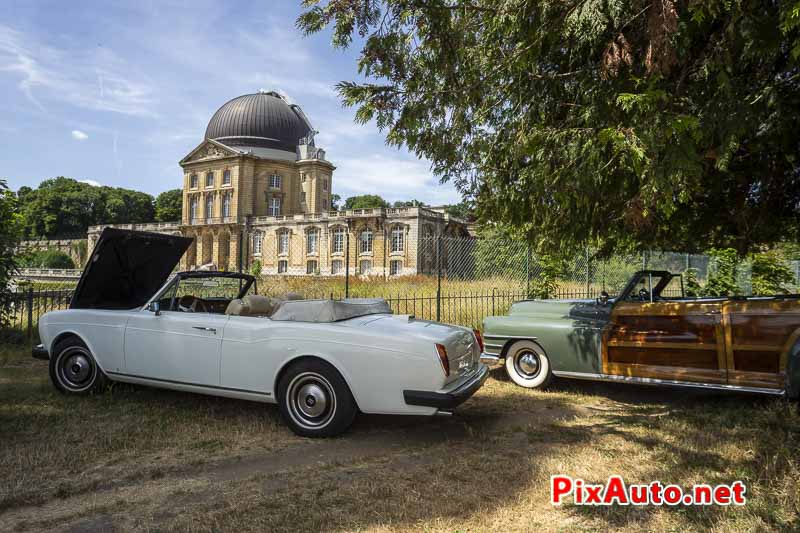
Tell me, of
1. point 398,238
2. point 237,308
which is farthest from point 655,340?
point 398,238

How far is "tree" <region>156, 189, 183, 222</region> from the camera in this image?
9856 centimetres

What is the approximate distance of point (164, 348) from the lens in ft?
18.0

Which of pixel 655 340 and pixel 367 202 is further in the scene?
pixel 367 202

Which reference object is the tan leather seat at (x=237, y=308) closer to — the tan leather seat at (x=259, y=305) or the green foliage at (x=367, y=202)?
the tan leather seat at (x=259, y=305)

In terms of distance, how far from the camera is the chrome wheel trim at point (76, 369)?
19.9ft

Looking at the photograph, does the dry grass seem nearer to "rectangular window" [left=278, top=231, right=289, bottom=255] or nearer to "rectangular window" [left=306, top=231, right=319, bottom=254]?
"rectangular window" [left=306, top=231, right=319, bottom=254]

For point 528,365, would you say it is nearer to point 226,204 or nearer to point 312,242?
point 312,242

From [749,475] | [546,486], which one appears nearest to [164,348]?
[546,486]

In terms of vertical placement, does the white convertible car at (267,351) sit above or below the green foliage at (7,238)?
below

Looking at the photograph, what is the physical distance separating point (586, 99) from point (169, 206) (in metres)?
106

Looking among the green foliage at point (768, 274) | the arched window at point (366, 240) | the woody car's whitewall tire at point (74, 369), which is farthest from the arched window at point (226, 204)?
the woody car's whitewall tire at point (74, 369)

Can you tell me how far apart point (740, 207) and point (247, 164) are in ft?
225

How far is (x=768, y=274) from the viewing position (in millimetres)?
14562

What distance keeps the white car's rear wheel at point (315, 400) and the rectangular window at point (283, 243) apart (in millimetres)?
59965
